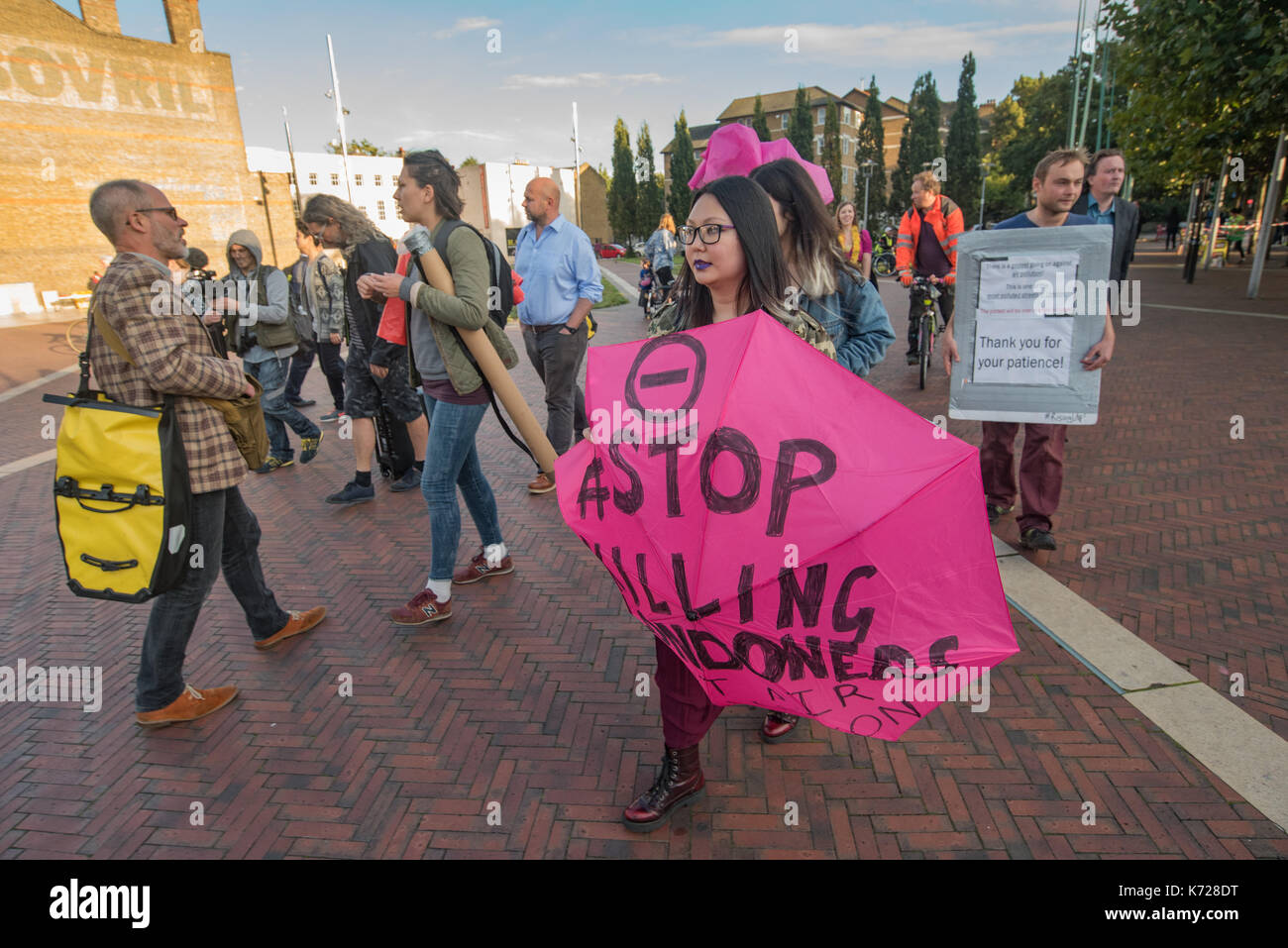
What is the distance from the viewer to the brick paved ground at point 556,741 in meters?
2.42

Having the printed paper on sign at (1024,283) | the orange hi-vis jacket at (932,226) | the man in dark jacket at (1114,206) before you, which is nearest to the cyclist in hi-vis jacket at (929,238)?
the orange hi-vis jacket at (932,226)

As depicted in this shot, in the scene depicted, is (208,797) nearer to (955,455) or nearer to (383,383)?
(955,455)

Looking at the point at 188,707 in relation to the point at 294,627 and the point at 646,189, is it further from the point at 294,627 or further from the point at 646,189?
the point at 646,189

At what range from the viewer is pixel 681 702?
2.35m

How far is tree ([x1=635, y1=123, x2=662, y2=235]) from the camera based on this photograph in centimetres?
6256

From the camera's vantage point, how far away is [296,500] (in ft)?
19.6

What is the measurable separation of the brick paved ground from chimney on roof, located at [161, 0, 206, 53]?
35876 millimetres

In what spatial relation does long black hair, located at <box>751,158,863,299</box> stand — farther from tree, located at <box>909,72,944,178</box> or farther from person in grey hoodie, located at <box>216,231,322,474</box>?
tree, located at <box>909,72,944,178</box>

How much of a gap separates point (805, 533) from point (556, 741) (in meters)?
1.80

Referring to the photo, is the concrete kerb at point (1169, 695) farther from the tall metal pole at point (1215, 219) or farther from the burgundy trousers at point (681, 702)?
the tall metal pole at point (1215, 219)

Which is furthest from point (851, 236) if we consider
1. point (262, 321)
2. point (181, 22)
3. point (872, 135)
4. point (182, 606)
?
point (872, 135)

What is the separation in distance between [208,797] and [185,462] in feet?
4.24

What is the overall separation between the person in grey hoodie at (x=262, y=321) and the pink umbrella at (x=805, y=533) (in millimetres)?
5269

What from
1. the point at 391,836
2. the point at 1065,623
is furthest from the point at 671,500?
the point at 1065,623
